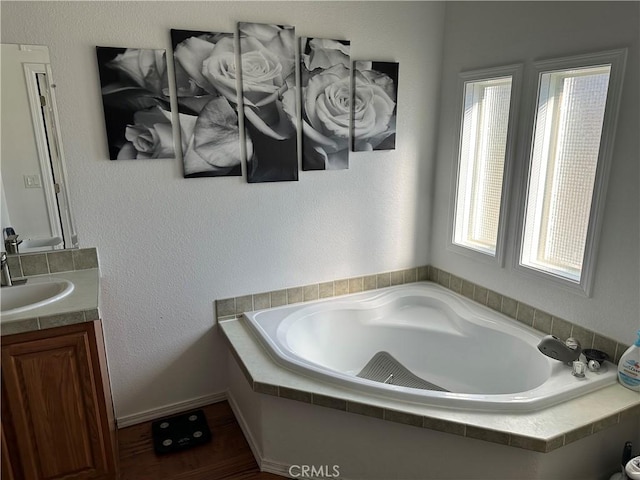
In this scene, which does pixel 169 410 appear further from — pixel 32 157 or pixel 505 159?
pixel 505 159

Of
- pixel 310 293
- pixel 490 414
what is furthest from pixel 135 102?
pixel 490 414

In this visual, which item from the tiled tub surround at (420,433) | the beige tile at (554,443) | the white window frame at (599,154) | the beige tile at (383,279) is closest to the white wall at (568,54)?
the white window frame at (599,154)

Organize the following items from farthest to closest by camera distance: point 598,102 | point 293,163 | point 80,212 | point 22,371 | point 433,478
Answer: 1. point 293,163
2. point 80,212
3. point 598,102
4. point 433,478
5. point 22,371

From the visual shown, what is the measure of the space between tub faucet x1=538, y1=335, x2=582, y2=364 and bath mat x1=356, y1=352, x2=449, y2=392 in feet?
2.25

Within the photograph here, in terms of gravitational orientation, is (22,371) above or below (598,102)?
below

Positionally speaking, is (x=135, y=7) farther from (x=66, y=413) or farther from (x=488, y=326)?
(x=488, y=326)

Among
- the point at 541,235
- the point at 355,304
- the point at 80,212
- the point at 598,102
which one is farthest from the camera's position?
the point at 355,304

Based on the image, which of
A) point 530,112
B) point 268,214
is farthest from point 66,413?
point 530,112

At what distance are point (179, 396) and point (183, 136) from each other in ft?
4.85

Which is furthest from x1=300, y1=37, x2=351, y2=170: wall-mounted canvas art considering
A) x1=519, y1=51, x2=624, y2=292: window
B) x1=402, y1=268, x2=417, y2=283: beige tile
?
x1=519, y1=51, x2=624, y2=292: window

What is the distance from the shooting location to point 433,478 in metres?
1.87

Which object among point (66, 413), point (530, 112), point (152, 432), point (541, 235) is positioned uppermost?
point (530, 112)

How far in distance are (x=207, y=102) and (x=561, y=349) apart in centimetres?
208
